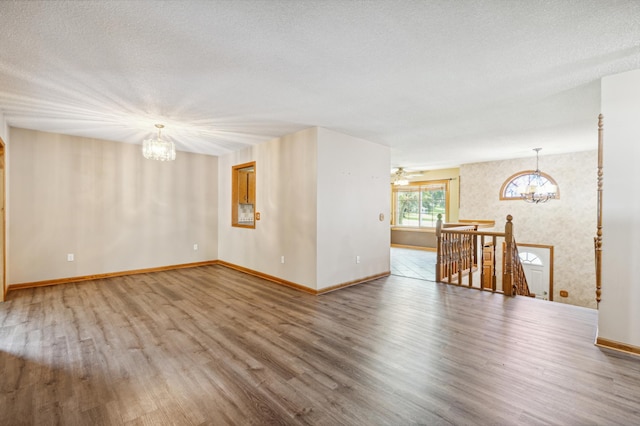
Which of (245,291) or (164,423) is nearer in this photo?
(164,423)

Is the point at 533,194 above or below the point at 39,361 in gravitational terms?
above

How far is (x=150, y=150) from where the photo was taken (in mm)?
4062

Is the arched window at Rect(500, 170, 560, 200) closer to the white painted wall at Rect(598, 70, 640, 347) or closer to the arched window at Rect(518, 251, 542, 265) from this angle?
the arched window at Rect(518, 251, 542, 265)

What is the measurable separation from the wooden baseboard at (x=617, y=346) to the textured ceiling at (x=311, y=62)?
2545 millimetres

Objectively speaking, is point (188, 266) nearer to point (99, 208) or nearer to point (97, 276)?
point (97, 276)

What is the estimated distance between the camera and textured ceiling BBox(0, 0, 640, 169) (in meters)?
1.79

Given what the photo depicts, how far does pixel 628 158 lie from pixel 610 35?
4.06ft

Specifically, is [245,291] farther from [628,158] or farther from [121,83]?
[628,158]

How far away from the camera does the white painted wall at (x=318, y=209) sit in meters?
4.43

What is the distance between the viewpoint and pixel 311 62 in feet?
7.84

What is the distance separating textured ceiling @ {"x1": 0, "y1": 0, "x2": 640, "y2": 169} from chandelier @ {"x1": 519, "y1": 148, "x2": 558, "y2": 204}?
2221mm

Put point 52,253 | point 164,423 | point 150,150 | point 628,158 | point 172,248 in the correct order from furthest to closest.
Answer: point 172,248 < point 52,253 < point 150,150 < point 628,158 < point 164,423

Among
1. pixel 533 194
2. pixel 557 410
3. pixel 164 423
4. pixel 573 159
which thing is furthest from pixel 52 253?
pixel 573 159

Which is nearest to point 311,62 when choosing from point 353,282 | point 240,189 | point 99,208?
point 353,282
